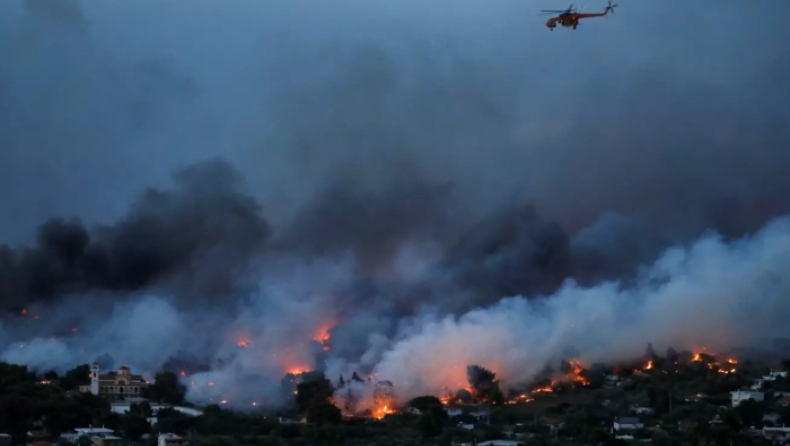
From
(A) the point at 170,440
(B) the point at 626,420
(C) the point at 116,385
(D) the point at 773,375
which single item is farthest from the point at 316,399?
(D) the point at 773,375

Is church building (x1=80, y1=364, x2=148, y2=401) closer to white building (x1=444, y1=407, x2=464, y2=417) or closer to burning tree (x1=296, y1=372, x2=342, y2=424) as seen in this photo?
burning tree (x1=296, y1=372, x2=342, y2=424)

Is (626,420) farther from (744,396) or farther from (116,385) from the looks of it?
(116,385)

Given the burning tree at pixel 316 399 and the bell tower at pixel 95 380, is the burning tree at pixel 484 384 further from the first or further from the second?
the bell tower at pixel 95 380

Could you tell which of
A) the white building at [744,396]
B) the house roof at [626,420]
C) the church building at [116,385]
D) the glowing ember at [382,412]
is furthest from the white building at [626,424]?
the church building at [116,385]

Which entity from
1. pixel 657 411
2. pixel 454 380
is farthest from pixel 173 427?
pixel 657 411

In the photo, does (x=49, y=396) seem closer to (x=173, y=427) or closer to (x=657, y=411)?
(x=173, y=427)

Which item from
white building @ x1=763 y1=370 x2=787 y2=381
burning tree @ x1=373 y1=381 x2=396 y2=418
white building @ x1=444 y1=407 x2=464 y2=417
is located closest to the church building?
burning tree @ x1=373 y1=381 x2=396 y2=418
